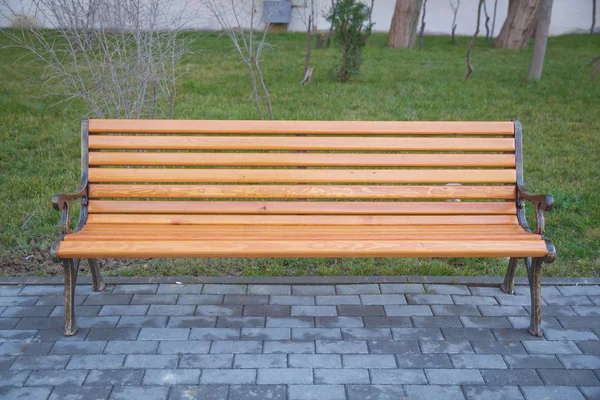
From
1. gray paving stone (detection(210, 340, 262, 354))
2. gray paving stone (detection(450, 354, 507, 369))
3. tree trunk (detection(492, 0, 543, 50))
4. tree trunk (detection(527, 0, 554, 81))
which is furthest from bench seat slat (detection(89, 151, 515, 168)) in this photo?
tree trunk (detection(492, 0, 543, 50))

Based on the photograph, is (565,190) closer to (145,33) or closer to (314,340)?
(314,340)

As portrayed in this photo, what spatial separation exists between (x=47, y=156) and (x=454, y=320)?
4388 millimetres

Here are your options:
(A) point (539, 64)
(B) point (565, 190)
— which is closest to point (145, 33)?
(B) point (565, 190)

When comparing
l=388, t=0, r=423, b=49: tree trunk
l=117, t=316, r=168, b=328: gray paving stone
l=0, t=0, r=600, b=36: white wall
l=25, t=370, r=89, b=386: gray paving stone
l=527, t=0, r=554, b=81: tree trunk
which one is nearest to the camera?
l=25, t=370, r=89, b=386: gray paving stone

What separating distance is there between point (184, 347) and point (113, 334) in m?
0.40

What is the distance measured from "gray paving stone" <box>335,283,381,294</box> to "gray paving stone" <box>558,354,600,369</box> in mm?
1100

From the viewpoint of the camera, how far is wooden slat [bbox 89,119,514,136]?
146 inches

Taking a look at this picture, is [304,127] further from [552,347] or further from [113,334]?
[552,347]

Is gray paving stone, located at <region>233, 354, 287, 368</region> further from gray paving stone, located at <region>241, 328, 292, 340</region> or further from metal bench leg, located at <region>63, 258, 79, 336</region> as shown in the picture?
metal bench leg, located at <region>63, 258, 79, 336</region>

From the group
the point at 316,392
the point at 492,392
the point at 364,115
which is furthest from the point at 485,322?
the point at 364,115

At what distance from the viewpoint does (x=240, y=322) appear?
137 inches

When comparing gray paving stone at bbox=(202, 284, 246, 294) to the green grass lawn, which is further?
the green grass lawn

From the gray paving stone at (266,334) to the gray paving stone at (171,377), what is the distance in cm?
40

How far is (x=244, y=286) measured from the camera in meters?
3.90
